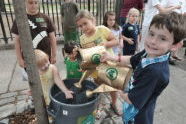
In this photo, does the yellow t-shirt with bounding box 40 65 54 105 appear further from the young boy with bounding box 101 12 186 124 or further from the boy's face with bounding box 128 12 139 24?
the boy's face with bounding box 128 12 139 24

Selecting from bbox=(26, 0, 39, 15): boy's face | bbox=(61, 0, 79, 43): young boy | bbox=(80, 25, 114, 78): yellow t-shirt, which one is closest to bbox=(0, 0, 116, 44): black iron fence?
bbox=(61, 0, 79, 43): young boy

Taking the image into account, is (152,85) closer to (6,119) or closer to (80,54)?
(80,54)

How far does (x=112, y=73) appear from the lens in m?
2.04

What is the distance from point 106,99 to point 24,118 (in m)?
1.09

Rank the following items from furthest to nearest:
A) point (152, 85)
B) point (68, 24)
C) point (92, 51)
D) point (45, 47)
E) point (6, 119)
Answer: point (68, 24), point (45, 47), point (6, 119), point (92, 51), point (152, 85)

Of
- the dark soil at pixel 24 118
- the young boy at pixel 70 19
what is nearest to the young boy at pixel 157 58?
the dark soil at pixel 24 118

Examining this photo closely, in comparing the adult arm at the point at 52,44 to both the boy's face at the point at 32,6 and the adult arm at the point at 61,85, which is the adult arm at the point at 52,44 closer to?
the boy's face at the point at 32,6

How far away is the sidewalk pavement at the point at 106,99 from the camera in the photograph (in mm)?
2850

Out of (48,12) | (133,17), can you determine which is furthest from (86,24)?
(48,12)

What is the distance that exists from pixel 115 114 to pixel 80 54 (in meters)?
1.05

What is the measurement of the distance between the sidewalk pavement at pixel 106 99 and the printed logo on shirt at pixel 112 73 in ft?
2.88

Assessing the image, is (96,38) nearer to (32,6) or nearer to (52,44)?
(52,44)

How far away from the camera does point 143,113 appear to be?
1885 mm

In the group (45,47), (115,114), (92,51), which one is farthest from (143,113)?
(45,47)
